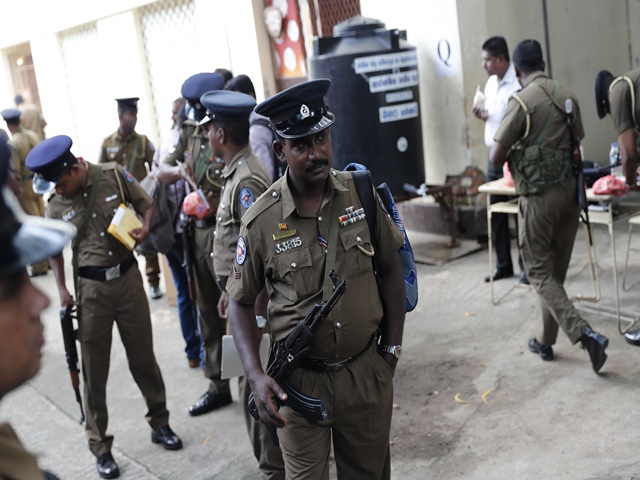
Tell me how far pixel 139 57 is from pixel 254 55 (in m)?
3.02

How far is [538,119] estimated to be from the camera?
5.14m

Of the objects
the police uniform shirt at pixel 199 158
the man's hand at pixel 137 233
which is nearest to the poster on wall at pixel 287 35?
the police uniform shirt at pixel 199 158

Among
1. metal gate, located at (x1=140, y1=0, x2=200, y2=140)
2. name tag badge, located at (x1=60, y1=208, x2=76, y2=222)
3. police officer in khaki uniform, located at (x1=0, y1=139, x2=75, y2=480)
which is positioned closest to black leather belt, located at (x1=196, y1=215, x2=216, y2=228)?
name tag badge, located at (x1=60, y1=208, x2=76, y2=222)

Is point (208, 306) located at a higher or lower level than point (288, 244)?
lower

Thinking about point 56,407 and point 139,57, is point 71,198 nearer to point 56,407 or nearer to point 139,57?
point 56,407

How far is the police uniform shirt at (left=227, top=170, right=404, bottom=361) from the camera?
2.98m

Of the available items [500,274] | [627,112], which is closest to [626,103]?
[627,112]

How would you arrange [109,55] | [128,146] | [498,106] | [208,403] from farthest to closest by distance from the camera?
[109,55] < [128,146] < [498,106] < [208,403]

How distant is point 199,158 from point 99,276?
110 centimetres

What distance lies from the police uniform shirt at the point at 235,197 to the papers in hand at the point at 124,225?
623 mm

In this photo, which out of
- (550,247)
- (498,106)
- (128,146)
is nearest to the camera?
(550,247)

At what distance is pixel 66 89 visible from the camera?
51.6 feet

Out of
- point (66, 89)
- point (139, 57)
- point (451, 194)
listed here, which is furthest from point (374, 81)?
point (66, 89)

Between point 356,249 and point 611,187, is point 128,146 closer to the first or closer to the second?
point 611,187
